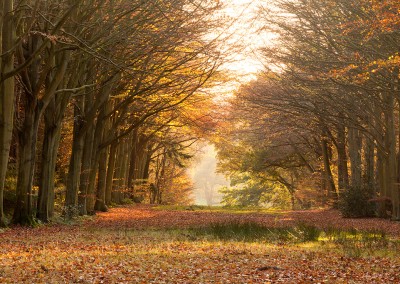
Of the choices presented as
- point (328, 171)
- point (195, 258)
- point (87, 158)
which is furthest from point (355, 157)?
point (195, 258)

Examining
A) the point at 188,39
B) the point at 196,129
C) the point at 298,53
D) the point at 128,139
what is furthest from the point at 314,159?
the point at 188,39

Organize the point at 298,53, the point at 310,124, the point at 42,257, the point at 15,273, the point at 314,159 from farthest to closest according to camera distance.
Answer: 1. the point at 314,159
2. the point at 310,124
3. the point at 298,53
4. the point at 42,257
5. the point at 15,273

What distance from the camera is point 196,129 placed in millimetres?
34156

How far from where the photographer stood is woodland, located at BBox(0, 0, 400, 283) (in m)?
9.20

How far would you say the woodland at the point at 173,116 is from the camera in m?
9.20

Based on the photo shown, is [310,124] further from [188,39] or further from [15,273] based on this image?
[15,273]

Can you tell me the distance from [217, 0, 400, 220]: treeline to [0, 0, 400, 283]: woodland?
3.5 inches

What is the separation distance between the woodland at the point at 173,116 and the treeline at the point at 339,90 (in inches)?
3.5

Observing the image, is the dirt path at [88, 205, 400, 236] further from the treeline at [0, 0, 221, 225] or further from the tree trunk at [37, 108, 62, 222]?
the tree trunk at [37, 108, 62, 222]

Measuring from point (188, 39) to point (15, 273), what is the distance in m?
11.2

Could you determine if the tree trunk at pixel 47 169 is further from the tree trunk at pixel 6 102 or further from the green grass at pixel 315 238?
the green grass at pixel 315 238

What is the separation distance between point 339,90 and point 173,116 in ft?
37.5

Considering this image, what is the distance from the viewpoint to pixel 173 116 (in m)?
31.0

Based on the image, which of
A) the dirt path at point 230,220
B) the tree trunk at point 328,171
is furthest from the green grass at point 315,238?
the tree trunk at point 328,171
